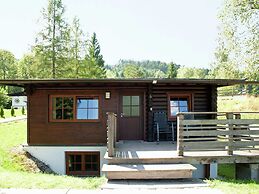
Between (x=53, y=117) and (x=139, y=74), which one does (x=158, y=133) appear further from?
(x=139, y=74)

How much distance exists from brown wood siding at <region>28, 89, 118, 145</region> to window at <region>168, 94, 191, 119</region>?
2150 mm

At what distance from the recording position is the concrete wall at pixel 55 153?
9789 millimetres

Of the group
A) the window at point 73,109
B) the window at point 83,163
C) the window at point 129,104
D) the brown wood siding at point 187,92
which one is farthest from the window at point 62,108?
the brown wood siding at point 187,92

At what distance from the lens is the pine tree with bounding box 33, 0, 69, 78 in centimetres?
2339

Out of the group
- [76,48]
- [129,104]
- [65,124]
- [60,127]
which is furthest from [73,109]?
[76,48]

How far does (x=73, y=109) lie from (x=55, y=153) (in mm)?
1590

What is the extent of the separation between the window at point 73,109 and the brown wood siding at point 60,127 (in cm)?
14

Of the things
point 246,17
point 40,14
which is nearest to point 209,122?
point 246,17

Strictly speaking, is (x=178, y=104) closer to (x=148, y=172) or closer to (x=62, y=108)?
(x=62, y=108)

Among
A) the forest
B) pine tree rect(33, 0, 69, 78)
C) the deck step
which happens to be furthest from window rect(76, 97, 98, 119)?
pine tree rect(33, 0, 69, 78)

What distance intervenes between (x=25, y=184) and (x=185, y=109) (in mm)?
6503

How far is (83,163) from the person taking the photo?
9812mm

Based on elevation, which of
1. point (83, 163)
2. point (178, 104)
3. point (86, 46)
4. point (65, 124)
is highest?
point (86, 46)

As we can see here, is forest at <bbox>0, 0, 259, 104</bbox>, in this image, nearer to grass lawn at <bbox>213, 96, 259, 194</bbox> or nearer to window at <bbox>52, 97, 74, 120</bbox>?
grass lawn at <bbox>213, 96, 259, 194</bbox>
